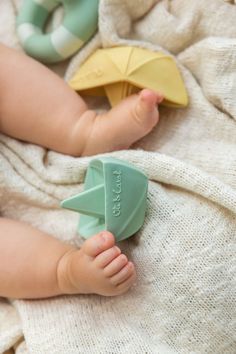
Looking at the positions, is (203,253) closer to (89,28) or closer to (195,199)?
(195,199)

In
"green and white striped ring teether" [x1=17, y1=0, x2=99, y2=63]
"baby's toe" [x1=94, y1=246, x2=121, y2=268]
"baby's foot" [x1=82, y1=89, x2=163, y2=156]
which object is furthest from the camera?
"green and white striped ring teether" [x1=17, y1=0, x2=99, y2=63]

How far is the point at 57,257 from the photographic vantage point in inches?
33.3

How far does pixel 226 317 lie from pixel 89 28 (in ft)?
1.90

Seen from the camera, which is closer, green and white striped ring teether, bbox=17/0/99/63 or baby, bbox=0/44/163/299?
baby, bbox=0/44/163/299

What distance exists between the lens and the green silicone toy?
77 cm

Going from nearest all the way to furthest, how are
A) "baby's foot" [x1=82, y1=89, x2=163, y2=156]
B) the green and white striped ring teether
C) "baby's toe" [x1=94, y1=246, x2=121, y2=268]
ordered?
1. "baby's toe" [x1=94, y1=246, x2=121, y2=268]
2. "baby's foot" [x1=82, y1=89, x2=163, y2=156]
3. the green and white striped ring teether

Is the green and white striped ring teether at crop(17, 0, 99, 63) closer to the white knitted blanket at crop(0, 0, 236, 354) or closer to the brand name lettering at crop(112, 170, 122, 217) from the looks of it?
the white knitted blanket at crop(0, 0, 236, 354)

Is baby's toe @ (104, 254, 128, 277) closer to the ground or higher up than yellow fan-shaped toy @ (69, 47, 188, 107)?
closer to the ground

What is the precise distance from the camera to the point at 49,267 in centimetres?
84

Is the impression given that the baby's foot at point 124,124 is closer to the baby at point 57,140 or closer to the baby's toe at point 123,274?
the baby at point 57,140

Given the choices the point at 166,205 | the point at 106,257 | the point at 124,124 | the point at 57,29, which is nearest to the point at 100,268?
the point at 106,257

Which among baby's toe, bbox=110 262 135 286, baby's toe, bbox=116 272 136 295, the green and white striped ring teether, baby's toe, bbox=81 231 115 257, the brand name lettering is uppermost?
the green and white striped ring teether

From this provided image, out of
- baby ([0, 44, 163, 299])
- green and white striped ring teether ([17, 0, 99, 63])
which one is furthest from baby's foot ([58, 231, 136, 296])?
green and white striped ring teether ([17, 0, 99, 63])

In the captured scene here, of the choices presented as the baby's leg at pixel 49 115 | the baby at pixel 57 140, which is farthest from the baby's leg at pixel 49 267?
the baby's leg at pixel 49 115
